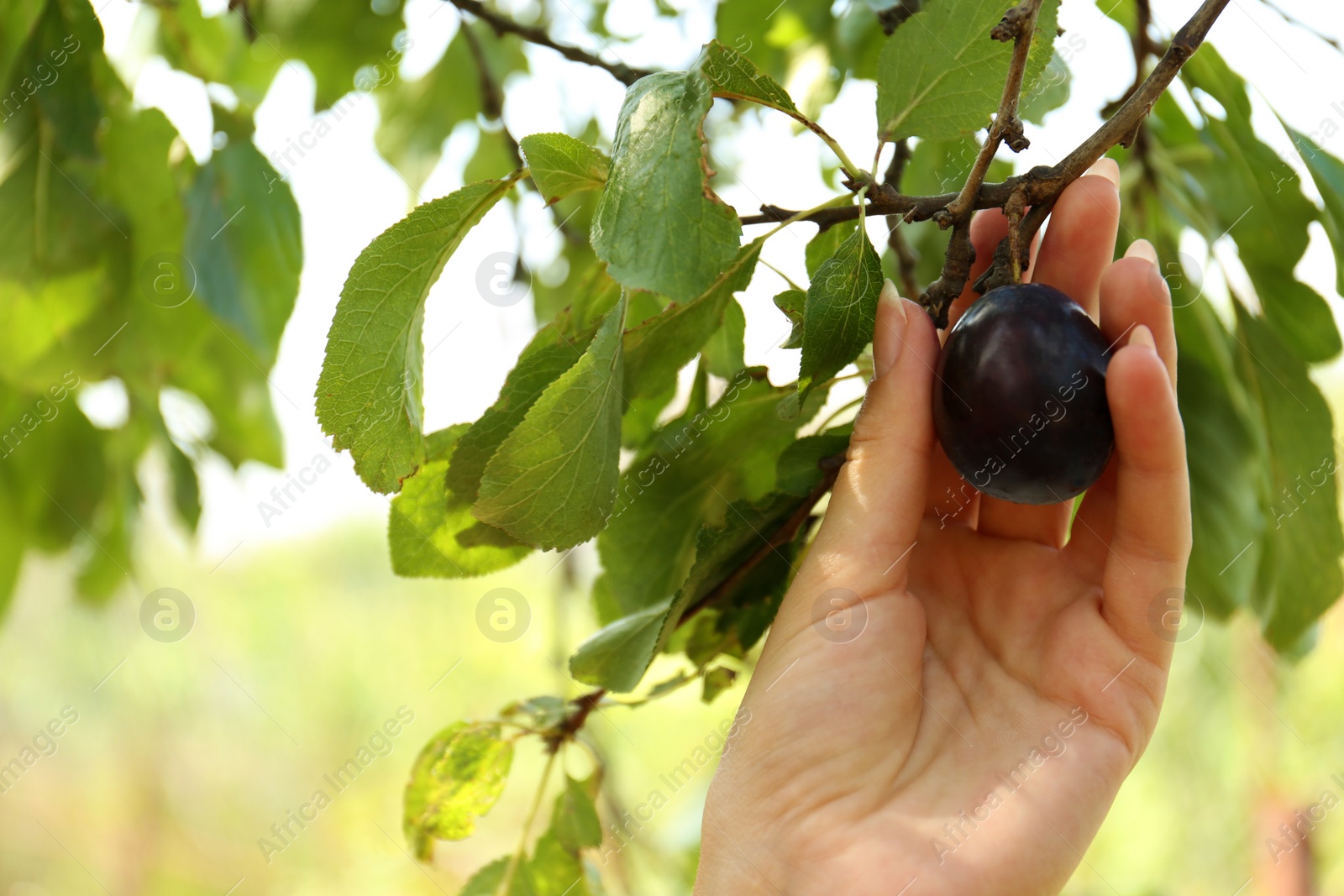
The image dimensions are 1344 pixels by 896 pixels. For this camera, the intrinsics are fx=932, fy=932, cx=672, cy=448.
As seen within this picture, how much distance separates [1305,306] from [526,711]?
590 mm

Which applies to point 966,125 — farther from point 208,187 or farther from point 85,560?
point 85,560

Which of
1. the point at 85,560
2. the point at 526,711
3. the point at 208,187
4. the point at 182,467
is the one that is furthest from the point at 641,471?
the point at 85,560

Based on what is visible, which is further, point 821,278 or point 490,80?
point 490,80

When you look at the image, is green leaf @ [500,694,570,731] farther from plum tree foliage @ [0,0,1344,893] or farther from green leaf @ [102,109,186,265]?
green leaf @ [102,109,186,265]

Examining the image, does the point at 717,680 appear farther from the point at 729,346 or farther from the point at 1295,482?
the point at 1295,482

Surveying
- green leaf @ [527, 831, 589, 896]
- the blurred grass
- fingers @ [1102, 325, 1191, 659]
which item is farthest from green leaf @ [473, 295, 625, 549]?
the blurred grass

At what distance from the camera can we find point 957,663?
50cm

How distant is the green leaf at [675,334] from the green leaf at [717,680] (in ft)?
0.70

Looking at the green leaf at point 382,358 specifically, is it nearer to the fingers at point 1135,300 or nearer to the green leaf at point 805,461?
the green leaf at point 805,461

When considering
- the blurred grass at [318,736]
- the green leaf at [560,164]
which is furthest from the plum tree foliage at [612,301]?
the blurred grass at [318,736]

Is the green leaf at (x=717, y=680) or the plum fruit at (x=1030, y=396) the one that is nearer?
the plum fruit at (x=1030, y=396)

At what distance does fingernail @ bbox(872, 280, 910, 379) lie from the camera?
0.40 m

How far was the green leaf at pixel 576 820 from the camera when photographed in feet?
1.99

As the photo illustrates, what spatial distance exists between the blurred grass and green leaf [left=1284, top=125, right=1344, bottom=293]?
1598mm
